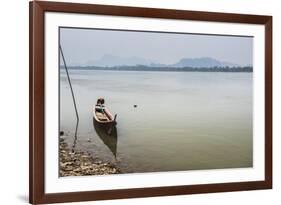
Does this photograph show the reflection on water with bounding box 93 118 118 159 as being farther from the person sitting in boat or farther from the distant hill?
the distant hill

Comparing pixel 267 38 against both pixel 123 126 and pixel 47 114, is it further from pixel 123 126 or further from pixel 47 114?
pixel 47 114

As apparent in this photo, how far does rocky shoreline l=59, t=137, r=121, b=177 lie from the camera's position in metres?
1.05

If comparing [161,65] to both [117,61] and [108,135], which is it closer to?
[117,61]

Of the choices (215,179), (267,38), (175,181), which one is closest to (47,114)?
(175,181)

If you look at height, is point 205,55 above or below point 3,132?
above

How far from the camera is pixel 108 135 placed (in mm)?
1089

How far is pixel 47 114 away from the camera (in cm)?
104

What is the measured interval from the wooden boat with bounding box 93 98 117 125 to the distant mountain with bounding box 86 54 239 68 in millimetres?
91

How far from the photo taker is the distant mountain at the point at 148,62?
110cm

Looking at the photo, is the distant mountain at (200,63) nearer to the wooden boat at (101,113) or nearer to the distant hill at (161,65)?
the distant hill at (161,65)

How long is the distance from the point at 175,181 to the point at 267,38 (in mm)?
454

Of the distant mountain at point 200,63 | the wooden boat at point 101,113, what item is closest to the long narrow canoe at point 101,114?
the wooden boat at point 101,113

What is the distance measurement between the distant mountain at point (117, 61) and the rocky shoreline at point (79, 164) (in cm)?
20

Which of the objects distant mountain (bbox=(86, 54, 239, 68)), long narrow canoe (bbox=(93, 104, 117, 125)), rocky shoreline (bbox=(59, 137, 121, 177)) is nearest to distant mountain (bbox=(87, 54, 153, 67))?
distant mountain (bbox=(86, 54, 239, 68))
